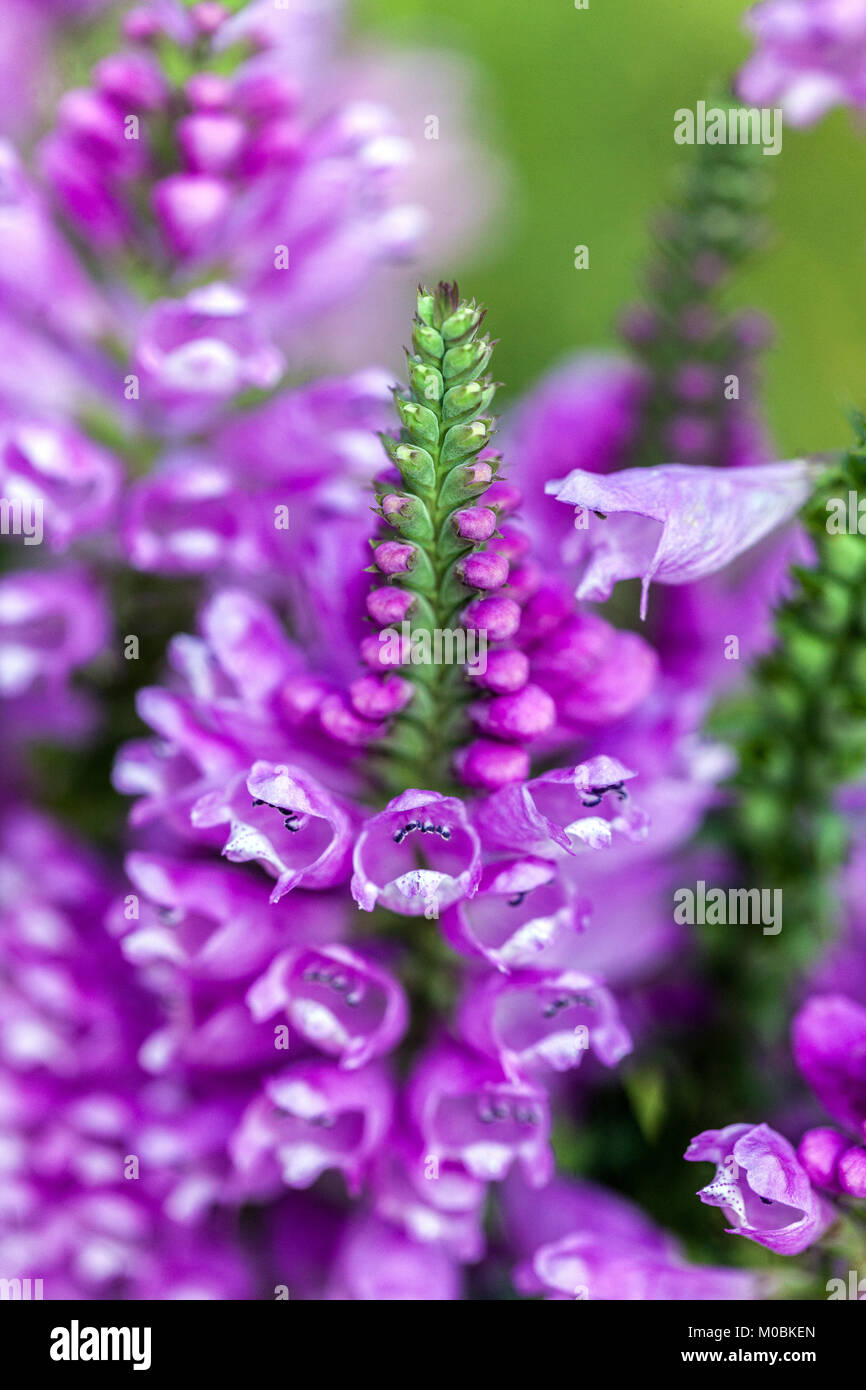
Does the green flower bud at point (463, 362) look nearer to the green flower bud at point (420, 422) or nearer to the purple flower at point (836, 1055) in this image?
the green flower bud at point (420, 422)

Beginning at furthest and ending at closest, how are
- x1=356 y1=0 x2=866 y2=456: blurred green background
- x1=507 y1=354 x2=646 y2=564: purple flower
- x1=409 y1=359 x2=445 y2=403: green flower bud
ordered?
x1=356 y1=0 x2=866 y2=456: blurred green background → x1=507 y1=354 x2=646 y2=564: purple flower → x1=409 y1=359 x2=445 y2=403: green flower bud

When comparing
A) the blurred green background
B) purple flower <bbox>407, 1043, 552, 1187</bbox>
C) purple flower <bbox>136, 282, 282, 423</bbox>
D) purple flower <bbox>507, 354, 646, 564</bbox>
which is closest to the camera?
purple flower <bbox>407, 1043, 552, 1187</bbox>

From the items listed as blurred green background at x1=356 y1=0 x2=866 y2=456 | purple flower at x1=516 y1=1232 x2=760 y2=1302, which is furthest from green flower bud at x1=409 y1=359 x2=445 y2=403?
blurred green background at x1=356 y1=0 x2=866 y2=456

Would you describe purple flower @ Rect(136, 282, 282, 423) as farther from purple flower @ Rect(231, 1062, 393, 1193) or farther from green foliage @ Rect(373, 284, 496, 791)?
purple flower @ Rect(231, 1062, 393, 1193)

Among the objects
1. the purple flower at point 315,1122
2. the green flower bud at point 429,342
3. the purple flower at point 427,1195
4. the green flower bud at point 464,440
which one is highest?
the green flower bud at point 429,342

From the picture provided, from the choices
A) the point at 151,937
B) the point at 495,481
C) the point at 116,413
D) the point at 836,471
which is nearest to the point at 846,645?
the point at 836,471

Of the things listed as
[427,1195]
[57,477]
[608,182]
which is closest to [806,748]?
[427,1195]

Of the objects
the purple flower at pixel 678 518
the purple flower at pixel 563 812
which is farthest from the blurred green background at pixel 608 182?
the purple flower at pixel 563 812
